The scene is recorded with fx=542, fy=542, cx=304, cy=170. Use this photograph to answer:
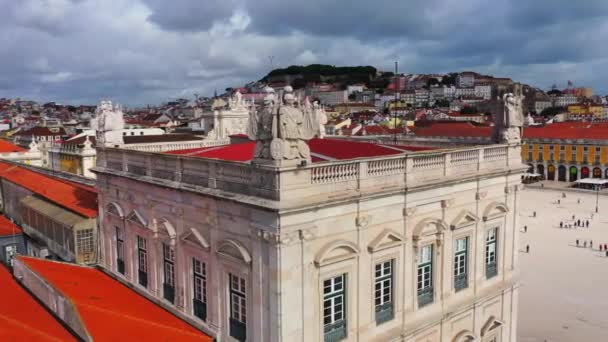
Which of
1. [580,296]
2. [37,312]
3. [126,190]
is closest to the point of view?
[37,312]

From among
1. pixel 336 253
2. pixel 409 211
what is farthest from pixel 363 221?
pixel 409 211

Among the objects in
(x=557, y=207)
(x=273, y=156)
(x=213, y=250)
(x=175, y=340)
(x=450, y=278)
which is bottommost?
(x=557, y=207)

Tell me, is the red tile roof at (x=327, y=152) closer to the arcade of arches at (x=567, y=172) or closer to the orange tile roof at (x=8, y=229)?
the orange tile roof at (x=8, y=229)

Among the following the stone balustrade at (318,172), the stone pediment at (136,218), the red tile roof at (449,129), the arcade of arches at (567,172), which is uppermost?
the stone balustrade at (318,172)

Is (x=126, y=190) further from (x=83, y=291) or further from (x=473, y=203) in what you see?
(x=473, y=203)

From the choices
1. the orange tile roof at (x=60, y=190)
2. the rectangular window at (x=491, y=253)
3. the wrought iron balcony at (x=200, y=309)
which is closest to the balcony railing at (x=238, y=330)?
the wrought iron balcony at (x=200, y=309)

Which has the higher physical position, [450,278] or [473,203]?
[473,203]

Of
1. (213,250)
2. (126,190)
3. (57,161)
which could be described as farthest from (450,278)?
(57,161)

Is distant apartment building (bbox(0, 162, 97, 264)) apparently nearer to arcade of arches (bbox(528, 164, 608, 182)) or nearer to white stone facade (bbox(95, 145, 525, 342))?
white stone facade (bbox(95, 145, 525, 342))
